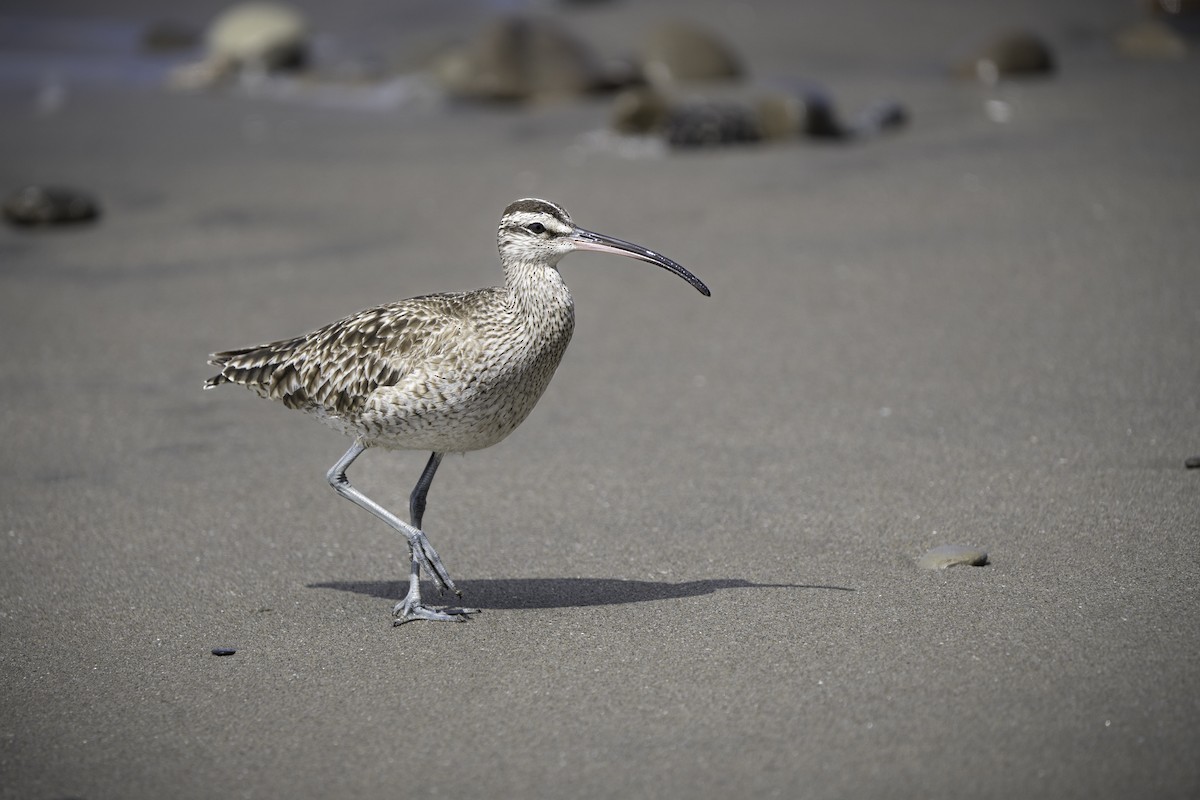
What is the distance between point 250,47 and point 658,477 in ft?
43.3

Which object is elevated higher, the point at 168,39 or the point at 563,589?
the point at 168,39

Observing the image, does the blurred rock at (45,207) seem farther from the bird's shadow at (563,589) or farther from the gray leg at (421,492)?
the gray leg at (421,492)

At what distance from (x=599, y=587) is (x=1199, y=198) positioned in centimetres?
679

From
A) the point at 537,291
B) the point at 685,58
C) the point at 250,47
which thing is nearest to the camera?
the point at 537,291

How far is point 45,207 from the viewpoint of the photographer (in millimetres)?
12188

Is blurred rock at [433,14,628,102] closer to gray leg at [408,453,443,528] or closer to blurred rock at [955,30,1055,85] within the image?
blurred rock at [955,30,1055,85]

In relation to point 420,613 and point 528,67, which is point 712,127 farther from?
point 420,613

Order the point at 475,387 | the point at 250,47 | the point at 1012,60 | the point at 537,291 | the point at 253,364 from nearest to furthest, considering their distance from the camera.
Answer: the point at 475,387 → the point at 537,291 → the point at 253,364 → the point at 1012,60 → the point at 250,47

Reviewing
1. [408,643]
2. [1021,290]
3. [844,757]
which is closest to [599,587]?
[408,643]

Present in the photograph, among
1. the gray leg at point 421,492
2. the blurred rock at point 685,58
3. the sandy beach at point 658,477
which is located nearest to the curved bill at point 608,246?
the gray leg at point 421,492

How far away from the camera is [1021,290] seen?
9.57 m

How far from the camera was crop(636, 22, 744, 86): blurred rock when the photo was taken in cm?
1561

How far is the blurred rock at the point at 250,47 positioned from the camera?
17859 mm

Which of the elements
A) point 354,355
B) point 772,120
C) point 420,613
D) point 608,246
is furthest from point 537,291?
point 772,120
